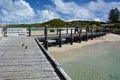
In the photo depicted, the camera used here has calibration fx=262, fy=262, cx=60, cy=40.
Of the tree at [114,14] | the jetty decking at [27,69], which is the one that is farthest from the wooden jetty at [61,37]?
the tree at [114,14]

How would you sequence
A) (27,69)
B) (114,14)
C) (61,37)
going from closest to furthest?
(27,69) → (61,37) → (114,14)

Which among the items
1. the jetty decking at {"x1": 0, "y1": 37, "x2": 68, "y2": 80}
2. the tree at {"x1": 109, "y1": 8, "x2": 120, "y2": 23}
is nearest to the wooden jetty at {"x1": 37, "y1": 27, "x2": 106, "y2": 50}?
the jetty decking at {"x1": 0, "y1": 37, "x2": 68, "y2": 80}

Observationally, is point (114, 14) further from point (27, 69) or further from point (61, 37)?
point (27, 69)

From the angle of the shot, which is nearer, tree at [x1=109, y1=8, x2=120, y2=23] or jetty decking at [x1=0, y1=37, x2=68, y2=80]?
jetty decking at [x1=0, y1=37, x2=68, y2=80]

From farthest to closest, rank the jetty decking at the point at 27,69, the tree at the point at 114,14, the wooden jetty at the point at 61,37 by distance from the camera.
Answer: the tree at the point at 114,14 < the wooden jetty at the point at 61,37 < the jetty decking at the point at 27,69

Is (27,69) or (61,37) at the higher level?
(61,37)

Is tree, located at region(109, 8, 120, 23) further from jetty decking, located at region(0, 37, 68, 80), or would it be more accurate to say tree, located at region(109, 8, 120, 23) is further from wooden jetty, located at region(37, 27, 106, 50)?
jetty decking, located at region(0, 37, 68, 80)

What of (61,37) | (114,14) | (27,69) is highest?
(114,14)

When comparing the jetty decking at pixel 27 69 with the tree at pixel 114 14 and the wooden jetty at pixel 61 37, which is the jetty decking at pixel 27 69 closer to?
the wooden jetty at pixel 61 37

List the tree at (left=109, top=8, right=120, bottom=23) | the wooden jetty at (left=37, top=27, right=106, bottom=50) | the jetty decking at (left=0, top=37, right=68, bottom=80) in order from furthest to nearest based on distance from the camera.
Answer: the tree at (left=109, top=8, right=120, bottom=23), the wooden jetty at (left=37, top=27, right=106, bottom=50), the jetty decking at (left=0, top=37, right=68, bottom=80)

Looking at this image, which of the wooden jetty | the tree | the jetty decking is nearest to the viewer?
the jetty decking

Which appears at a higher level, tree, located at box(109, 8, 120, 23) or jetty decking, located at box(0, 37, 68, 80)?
tree, located at box(109, 8, 120, 23)

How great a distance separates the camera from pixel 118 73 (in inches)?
573

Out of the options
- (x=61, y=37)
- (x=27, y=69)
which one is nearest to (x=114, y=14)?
(x=61, y=37)
